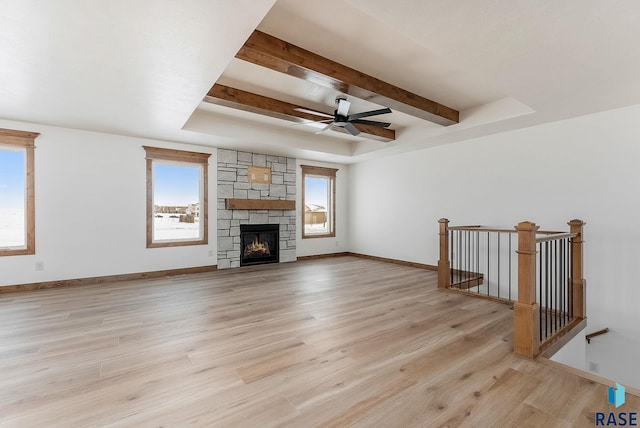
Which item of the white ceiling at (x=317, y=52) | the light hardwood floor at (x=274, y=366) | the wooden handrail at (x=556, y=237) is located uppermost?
the white ceiling at (x=317, y=52)

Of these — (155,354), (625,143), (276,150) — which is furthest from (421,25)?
(276,150)

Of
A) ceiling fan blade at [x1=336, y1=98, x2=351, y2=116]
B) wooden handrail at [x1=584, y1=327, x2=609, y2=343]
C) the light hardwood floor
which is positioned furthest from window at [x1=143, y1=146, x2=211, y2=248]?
wooden handrail at [x1=584, y1=327, x2=609, y2=343]

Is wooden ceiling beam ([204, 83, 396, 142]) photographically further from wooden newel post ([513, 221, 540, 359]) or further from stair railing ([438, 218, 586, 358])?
wooden newel post ([513, 221, 540, 359])

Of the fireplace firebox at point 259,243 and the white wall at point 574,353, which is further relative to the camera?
the fireplace firebox at point 259,243

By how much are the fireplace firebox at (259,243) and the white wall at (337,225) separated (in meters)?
0.63

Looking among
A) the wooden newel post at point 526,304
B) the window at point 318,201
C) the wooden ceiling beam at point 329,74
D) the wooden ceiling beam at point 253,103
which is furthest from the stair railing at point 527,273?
the window at point 318,201

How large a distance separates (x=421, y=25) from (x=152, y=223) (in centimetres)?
525

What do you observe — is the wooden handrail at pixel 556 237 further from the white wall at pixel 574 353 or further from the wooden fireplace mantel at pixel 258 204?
the wooden fireplace mantel at pixel 258 204

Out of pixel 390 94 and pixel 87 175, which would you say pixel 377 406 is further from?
pixel 87 175

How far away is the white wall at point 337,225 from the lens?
728 centimetres

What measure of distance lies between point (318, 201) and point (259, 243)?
194 cm

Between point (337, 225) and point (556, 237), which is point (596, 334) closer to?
point (556, 237)

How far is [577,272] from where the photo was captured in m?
3.49

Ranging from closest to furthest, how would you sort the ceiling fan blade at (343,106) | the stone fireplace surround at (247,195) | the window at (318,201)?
the ceiling fan blade at (343,106) → the stone fireplace surround at (247,195) → the window at (318,201)
